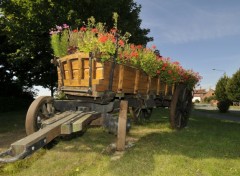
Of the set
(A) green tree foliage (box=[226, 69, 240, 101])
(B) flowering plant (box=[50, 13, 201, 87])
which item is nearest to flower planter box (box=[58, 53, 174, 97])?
(B) flowering plant (box=[50, 13, 201, 87])

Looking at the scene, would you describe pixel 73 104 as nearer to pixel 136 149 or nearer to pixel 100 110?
pixel 100 110

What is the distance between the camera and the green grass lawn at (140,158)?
4914 millimetres

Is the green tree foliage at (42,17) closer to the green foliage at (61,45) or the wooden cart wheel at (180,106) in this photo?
the wooden cart wheel at (180,106)

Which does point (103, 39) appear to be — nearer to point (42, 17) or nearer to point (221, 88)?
point (42, 17)

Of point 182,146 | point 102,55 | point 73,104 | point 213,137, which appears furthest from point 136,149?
point 213,137

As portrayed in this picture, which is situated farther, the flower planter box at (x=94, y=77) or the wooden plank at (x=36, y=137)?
the flower planter box at (x=94, y=77)

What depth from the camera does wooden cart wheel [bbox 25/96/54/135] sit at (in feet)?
17.1

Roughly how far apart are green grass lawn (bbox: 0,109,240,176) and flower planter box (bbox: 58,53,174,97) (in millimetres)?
1400

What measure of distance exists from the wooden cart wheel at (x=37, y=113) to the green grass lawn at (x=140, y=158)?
0.77 m

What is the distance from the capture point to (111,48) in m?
5.21

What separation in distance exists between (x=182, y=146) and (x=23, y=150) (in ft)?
14.8

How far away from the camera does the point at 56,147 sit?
657 centimetres

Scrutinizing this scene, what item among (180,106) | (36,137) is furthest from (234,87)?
(36,137)

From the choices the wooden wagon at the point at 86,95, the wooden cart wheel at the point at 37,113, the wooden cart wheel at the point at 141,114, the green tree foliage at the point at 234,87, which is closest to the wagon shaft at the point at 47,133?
the wooden wagon at the point at 86,95
